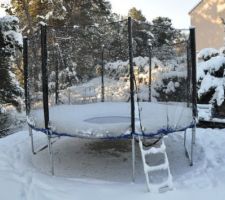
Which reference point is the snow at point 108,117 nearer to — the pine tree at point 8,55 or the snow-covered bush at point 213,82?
the snow-covered bush at point 213,82

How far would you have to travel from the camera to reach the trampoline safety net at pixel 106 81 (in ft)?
20.1

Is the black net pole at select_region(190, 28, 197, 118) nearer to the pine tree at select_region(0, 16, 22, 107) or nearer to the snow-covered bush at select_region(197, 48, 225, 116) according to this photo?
the snow-covered bush at select_region(197, 48, 225, 116)

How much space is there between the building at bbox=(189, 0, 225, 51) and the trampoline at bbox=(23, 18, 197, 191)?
16788 millimetres

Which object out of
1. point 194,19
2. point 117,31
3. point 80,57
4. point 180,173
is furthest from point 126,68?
point 194,19

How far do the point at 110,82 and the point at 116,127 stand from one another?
120 inches

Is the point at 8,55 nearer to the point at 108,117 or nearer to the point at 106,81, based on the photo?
the point at 106,81

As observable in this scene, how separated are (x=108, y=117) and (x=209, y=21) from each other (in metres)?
19.0

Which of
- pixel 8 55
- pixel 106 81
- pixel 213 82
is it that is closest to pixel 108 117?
pixel 106 81

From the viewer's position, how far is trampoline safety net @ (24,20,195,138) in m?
6.12

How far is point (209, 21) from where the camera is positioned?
25109 millimetres

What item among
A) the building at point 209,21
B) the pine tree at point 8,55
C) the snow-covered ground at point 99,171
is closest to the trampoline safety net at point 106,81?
the snow-covered ground at point 99,171

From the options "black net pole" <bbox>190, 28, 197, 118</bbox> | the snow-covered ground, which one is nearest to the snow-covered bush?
the snow-covered ground

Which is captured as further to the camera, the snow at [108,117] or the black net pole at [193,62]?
the black net pole at [193,62]

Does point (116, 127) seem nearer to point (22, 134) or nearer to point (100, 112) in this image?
point (100, 112)
